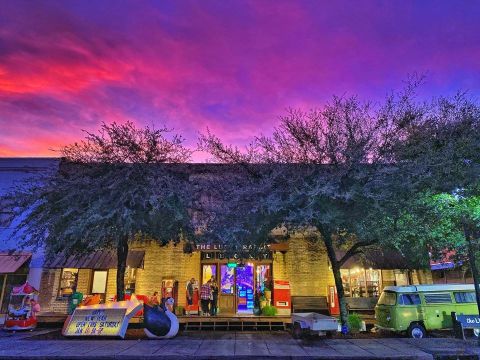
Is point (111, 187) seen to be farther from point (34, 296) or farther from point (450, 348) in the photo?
point (450, 348)

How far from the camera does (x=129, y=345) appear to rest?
11414 millimetres

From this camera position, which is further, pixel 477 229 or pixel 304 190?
pixel 477 229

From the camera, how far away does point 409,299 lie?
14.6 m

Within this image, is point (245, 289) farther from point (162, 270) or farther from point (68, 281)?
point (68, 281)

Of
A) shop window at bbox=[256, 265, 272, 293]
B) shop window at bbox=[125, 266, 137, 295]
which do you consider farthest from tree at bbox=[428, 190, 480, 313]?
shop window at bbox=[125, 266, 137, 295]

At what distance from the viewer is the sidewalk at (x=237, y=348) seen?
9773 mm

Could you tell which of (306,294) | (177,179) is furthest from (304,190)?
(306,294)

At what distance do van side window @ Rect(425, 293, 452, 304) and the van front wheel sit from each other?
43.1 inches

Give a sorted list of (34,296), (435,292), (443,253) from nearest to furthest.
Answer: (443,253) < (435,292) < (34,296)

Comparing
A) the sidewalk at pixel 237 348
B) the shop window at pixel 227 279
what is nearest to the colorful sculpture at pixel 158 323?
the sidewalk at pixel 237 348

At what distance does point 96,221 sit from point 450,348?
38.9 ft

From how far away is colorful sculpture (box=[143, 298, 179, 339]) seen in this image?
12.6 meters

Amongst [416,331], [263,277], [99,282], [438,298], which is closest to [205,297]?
[263,277]

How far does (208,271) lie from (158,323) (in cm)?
724
